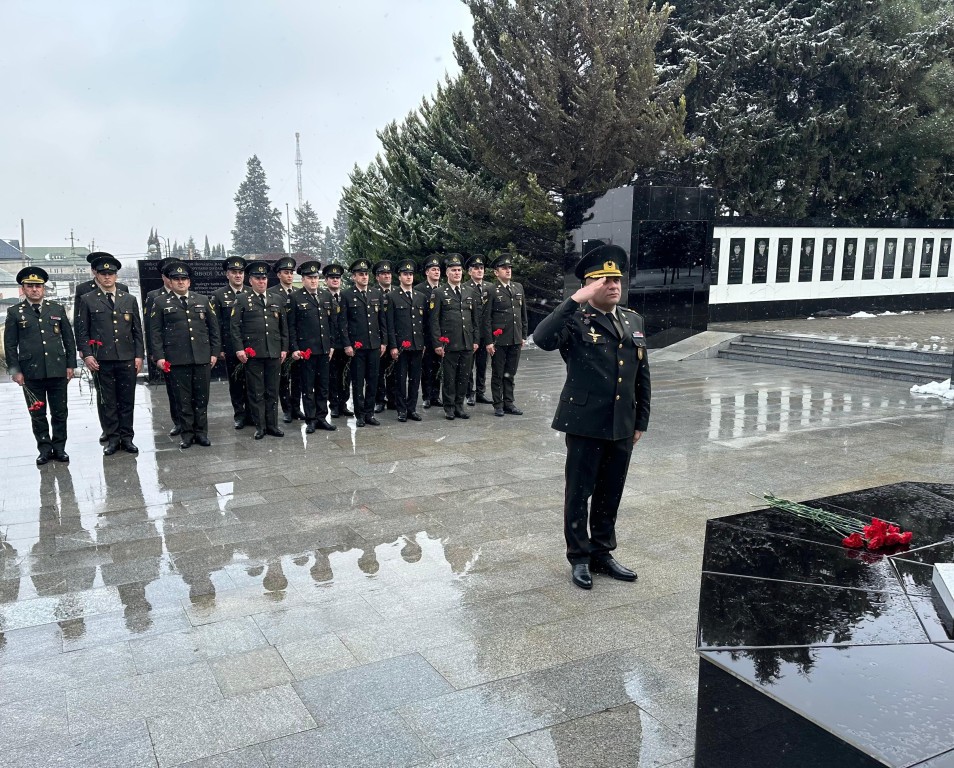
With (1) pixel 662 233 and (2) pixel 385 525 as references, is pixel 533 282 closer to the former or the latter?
(1) pixel 662 233

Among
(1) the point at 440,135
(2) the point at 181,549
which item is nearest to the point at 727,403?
(2) the point at 181,549

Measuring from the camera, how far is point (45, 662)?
3.48 metres

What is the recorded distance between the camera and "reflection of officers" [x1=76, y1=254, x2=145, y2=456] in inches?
295

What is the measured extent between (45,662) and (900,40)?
23.0 meters

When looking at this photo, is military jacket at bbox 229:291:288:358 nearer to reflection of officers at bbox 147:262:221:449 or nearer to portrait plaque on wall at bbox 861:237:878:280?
reflection of officers at bbox 147:262:221:449

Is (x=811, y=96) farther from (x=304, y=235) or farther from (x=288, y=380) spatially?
(x=304, y=235)

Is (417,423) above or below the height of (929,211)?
below

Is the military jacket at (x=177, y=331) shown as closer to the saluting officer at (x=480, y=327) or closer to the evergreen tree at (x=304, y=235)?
the saluting officer at (x=480, y=327)

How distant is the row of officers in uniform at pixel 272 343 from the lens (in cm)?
723

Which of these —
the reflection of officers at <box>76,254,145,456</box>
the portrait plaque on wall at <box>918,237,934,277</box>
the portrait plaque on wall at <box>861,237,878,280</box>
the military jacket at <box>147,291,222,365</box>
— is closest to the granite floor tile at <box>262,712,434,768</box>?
the reflection of officers at <box>76,254,145,456</box>

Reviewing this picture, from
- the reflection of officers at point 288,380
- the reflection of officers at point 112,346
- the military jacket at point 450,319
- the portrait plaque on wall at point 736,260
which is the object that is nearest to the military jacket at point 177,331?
the reflection of officers at point 112,346

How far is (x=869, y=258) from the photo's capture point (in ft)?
66.6

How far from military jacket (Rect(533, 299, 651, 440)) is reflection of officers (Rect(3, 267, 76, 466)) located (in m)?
5.19

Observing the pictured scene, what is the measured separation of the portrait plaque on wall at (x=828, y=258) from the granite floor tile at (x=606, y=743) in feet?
62.3
